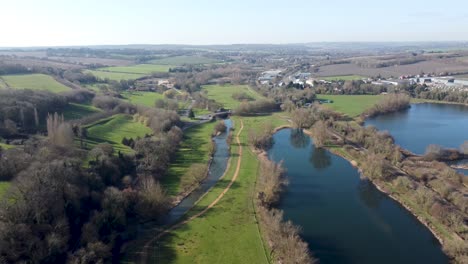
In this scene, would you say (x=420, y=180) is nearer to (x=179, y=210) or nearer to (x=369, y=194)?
(x=369, y=194)

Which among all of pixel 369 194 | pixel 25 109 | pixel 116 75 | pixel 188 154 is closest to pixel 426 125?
pixel 369 194

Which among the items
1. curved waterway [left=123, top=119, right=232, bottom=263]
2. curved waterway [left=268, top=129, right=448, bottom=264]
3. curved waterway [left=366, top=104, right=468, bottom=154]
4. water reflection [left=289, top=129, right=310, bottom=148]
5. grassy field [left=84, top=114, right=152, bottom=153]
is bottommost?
curved waterway [left=268, top=129, right=448, bottom=264]

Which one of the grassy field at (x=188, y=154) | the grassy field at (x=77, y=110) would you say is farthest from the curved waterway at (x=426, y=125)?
the grassy field at (x=77, y=110)

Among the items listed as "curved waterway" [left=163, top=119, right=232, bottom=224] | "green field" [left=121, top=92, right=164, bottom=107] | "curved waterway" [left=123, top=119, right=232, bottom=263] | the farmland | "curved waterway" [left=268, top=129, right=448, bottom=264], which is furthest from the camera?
the farmland

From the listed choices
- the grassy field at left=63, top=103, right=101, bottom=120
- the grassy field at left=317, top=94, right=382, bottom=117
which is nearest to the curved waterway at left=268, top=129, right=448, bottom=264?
the grassy field at left=317, top=94, right=382, bottom=117

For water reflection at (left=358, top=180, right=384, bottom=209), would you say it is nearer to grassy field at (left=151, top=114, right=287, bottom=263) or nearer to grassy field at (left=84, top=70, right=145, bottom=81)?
grassy field at (left=151, top=114, right=287, bottom=263)

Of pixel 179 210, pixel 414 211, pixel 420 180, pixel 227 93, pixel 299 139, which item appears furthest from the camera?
pixel 227 93
